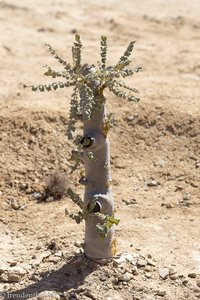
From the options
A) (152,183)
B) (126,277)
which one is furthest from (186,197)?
(126,277)

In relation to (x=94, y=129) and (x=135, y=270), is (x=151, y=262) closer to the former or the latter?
(x=135, y=270)

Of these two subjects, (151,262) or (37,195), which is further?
(37,195)

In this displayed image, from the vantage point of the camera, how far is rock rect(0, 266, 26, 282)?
7.12 meters

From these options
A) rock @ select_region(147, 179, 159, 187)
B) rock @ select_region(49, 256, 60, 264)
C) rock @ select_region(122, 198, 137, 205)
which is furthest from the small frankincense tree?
rock @ select_region(147, 179, 159, 187)

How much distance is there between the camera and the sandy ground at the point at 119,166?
713 centimetres

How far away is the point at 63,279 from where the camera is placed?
7012 mm

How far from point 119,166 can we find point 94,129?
11.2 feet

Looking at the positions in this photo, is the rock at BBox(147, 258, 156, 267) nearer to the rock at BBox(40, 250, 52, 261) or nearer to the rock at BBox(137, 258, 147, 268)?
the rock at BBox(137, 258, 147, 268)

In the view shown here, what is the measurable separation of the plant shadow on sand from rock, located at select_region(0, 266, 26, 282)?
24 centimetres

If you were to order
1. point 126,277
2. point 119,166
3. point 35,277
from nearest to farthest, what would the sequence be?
point 126,277 → point 35,277 → point 119,166

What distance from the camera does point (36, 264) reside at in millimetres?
7418

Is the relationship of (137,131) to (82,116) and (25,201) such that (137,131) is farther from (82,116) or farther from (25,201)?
(82,116)

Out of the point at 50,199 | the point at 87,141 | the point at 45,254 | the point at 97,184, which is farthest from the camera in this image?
the point at 50,199

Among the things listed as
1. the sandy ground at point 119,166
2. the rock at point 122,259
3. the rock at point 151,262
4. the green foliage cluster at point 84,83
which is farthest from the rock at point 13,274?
the green foliage cluster at point 84,83
